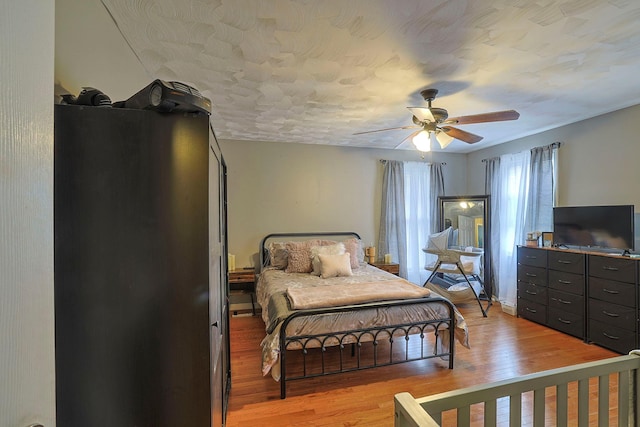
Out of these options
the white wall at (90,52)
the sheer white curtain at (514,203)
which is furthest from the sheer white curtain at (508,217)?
the white wall at (90,52)

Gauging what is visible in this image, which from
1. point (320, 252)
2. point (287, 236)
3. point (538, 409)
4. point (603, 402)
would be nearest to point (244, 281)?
point (287, 236)

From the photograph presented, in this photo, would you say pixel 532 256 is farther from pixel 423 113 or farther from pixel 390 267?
pixel 423 113

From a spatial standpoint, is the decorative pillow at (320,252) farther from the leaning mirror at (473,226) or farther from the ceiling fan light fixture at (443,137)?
the leaning mirror at (473,226)

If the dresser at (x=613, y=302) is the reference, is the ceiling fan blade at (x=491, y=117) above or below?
above

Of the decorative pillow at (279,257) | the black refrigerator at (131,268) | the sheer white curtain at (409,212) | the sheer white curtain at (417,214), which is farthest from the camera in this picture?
the sheer white curtain at (417,214)

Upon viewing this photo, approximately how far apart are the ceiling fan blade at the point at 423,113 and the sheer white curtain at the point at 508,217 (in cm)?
261

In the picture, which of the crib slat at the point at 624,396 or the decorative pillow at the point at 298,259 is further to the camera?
the decorative pillow at the point at 298,259

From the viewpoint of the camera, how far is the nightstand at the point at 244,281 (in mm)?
3955

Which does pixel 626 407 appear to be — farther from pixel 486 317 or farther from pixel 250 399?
pixel 486 317

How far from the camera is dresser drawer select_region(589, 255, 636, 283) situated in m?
2.80

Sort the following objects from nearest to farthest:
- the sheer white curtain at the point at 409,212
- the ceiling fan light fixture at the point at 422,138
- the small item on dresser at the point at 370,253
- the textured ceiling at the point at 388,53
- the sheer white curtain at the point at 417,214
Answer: the textured ceiling at the point at 388,53, the ceiling fan light fixture at the point at 422,138, the small item on dresser at the point at 370,253, the sheer white curtain at the point at 409,212, the sheer white curtain at the point at 417,214

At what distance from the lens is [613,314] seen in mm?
2949

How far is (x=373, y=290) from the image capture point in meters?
2.78

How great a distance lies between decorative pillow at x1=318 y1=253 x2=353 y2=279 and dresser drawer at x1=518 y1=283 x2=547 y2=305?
Result: 7.77 feet
